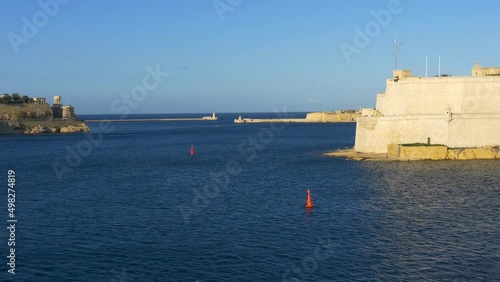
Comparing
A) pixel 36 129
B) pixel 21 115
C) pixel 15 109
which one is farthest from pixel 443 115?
pixel 15 109

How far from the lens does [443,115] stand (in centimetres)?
4806

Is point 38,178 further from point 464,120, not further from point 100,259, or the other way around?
point 464,120

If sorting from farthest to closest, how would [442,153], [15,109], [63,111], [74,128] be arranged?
[63,111]
[74,128]
[15,109]
[442,153]

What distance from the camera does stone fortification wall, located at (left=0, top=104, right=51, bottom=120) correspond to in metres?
110

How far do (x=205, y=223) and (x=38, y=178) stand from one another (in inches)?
Result: 858

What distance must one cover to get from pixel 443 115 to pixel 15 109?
90587 mm

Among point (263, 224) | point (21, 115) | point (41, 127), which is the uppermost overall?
point (21, 115)

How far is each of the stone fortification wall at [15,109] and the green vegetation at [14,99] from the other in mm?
3198

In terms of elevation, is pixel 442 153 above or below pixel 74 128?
above

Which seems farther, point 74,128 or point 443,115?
point 74,128

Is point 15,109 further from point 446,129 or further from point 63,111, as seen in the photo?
point 446,129

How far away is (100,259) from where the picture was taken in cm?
1970

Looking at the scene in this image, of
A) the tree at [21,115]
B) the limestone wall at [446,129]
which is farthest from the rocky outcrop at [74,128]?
the limestone wall at [446,129]

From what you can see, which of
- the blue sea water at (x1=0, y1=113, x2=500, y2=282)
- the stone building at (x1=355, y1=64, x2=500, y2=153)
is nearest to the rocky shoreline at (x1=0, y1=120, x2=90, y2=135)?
the blue sea water at (x1=0, y1=113, x2=500, y2=282)
